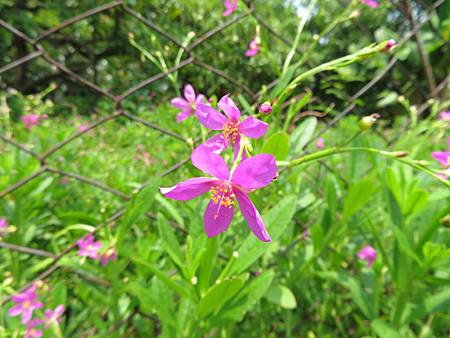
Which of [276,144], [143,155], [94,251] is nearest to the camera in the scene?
[276,144]

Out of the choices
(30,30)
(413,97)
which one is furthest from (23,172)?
(413,97)

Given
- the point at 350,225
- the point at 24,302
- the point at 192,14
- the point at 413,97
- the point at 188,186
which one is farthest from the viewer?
the point at 413,97

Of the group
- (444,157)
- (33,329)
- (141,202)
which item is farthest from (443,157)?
(33,329)

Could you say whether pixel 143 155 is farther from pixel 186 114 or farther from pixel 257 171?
pixel 257 171

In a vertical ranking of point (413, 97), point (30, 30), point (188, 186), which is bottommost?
point (413, 97)

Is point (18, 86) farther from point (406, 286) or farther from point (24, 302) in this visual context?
point (406, 286)

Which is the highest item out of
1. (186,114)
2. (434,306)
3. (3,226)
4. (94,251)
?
(3,226)

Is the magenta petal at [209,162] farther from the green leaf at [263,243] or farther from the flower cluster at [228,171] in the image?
the green leaf at [263,243]
